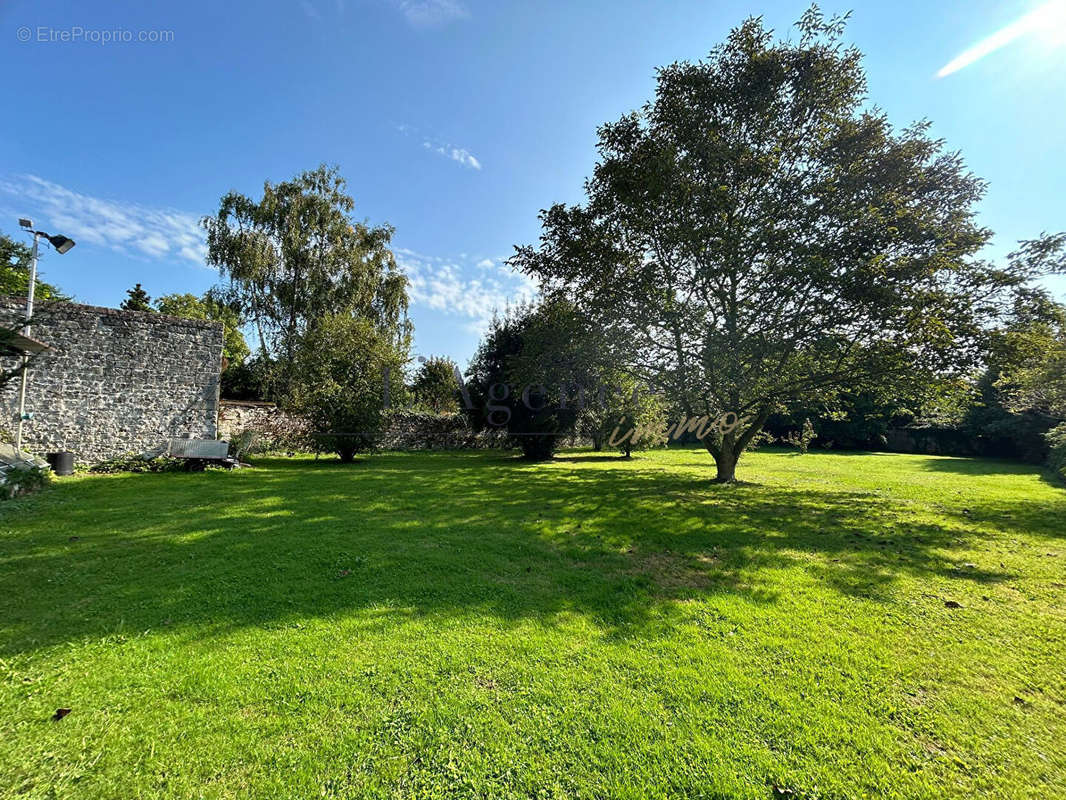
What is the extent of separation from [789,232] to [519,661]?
10.8 metres

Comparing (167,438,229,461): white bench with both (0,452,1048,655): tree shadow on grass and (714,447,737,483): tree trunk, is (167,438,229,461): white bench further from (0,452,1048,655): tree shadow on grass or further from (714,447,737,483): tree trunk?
(714,447,737,483): tree trunk

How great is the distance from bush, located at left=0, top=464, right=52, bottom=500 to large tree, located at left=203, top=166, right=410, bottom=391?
11412mm

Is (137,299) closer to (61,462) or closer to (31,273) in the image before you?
(31,273)

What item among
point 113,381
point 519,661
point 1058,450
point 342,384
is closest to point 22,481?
point 113,381

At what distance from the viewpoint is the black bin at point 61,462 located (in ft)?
33.8

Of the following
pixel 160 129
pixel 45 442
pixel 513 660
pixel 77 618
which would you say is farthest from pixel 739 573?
pixel 45 442

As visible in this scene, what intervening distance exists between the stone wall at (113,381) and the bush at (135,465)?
242 millimetres

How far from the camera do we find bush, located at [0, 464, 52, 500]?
7.20m

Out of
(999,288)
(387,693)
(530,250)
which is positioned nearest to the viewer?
(387,693)

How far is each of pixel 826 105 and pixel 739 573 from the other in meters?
12.0

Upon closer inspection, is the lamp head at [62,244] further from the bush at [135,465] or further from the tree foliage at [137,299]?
the tree foliage at [137,299]

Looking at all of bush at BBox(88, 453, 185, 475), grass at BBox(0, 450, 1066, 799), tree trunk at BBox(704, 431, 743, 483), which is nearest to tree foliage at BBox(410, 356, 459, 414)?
bush at BBox(88, 453, 185, 475)

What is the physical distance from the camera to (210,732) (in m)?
2.12

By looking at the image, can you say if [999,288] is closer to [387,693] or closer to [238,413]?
[387,693]
